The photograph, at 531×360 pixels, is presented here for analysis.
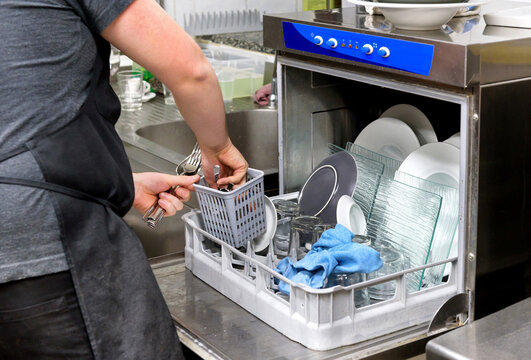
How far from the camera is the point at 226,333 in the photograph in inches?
49.4

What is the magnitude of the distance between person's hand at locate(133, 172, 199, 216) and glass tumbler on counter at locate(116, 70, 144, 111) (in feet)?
4.73

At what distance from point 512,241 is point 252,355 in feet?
1.60

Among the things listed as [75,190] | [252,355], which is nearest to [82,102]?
[75,190]

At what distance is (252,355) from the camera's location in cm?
118

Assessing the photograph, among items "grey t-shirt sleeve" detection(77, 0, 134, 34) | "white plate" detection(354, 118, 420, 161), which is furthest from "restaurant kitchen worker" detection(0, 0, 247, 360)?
"white plate" detection(354, 118, 420, 161)

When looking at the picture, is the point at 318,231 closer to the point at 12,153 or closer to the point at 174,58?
the point at 174,58

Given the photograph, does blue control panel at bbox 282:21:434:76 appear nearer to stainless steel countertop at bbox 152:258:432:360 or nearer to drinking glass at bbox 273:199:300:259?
drinking glass at bbox 273:199:300:259

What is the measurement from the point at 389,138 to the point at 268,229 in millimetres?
383

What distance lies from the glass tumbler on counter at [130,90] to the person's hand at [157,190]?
56.8 inches

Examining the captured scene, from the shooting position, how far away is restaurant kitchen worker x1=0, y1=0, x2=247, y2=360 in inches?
40.4

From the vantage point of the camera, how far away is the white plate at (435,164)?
4.72ft

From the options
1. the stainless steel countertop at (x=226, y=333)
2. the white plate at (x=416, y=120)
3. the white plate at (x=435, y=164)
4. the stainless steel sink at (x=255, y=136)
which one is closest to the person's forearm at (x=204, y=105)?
the stainless steel countertop at (x=226, y=333)

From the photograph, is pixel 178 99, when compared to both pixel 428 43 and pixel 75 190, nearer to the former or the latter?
pixel 75 190

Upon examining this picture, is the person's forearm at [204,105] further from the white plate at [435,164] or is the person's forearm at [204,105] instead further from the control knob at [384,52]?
the white plate at [435,164]
